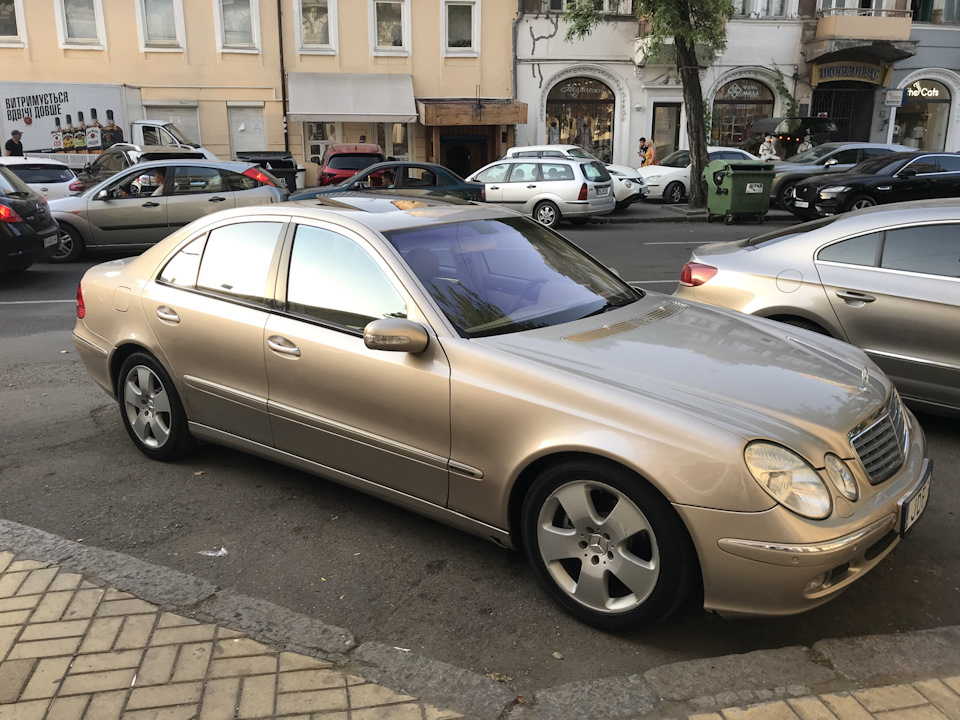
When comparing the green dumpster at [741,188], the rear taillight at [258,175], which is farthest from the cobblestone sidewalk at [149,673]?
the green dumpster at [741,188]

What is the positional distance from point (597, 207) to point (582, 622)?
49.7 ft

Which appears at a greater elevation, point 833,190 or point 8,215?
point 8,215

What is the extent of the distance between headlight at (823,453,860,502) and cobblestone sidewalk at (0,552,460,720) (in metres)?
1.53

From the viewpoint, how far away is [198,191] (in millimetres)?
12867

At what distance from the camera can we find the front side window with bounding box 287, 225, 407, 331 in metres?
3.74

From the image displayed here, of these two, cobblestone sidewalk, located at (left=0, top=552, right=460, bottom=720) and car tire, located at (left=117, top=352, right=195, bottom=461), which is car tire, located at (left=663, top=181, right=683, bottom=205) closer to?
car tire, located at (left=117, top=352, right=195, bottom=461)

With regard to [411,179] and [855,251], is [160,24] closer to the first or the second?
[411,179]

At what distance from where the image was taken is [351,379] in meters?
3.69

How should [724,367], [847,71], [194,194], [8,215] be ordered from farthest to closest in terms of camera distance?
[847,71], [194,194], [8,215], [724,367]

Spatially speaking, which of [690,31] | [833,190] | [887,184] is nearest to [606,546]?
[833,190]

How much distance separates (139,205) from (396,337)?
10.6 metres

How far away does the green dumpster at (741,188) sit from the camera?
1838 cm

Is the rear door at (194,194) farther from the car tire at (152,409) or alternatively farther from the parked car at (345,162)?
the car tire at (152,409)

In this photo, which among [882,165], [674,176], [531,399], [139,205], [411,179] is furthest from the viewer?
[674,176]
